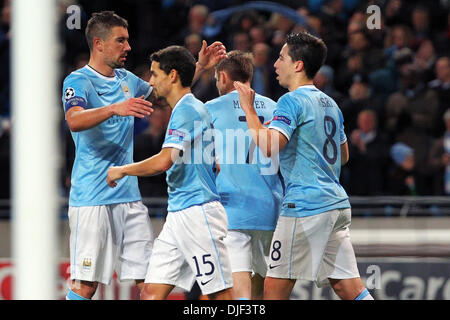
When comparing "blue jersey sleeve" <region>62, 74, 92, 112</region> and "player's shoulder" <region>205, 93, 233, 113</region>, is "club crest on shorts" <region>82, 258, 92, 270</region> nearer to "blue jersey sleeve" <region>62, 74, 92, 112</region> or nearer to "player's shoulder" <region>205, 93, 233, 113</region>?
"blue jersey sleeve" <region>62, 74, 92, 112</region>

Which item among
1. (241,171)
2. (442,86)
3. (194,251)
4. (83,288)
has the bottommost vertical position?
(83,288)

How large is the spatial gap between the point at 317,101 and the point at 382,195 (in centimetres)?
229

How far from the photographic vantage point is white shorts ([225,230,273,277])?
13.0 ft

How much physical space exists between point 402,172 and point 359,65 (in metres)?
0.86

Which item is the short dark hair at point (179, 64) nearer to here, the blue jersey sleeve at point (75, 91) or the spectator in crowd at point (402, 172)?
the blue jersey sleeve at point (75, 91)

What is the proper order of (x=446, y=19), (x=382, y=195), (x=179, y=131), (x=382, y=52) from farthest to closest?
1. (x=446, y=19)
2. (x=382, y=52)
3. (x=382, y=195)
4. (x=179, y=131)

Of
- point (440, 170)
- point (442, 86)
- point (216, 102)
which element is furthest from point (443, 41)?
point (216, 102)

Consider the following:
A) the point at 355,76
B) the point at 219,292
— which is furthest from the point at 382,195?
the point at 219,292

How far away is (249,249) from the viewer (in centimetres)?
400

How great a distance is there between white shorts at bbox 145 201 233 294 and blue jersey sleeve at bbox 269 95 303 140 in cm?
41

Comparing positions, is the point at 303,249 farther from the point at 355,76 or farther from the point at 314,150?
the point at 355,76

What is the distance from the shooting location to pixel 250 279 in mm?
4008

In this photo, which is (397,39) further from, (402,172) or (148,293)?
(148,293)
